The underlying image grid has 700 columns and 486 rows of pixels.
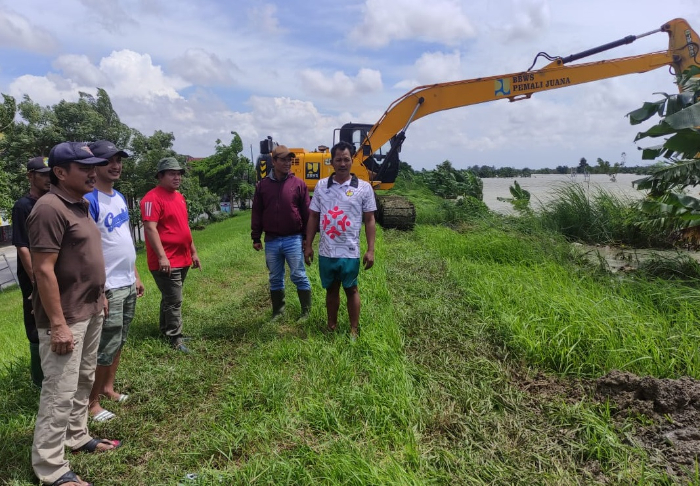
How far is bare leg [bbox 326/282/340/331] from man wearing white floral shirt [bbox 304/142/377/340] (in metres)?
0.05

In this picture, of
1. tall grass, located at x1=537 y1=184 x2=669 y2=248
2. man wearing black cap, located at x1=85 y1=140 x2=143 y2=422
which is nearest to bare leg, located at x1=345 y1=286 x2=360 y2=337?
man wearing black cap, located at x1=85 y1=140 x2=143 y2=422

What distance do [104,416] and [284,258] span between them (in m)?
2.15

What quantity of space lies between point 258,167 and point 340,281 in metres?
12.6

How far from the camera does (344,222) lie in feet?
12.3

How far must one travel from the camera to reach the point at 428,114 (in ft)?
32.8

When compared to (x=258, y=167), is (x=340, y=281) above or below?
below

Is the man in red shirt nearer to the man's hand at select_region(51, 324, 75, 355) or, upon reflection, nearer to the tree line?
the man's hand at select_region(51, 324, 75, 355)

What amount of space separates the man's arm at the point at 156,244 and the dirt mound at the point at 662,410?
330 centimetres

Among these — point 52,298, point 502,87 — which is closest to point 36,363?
point 52,298

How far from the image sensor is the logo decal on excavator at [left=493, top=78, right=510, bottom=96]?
9344 mm

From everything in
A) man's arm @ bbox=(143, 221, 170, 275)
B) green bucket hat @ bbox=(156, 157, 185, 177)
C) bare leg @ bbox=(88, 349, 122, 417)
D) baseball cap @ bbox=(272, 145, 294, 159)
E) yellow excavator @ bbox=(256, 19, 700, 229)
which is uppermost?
yellow excavator @ bbox=(256, 19, 700, 229)

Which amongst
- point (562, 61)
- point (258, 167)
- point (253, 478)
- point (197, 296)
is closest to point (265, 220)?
point (197, 296)

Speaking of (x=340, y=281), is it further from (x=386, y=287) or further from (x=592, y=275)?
(x=592, y=275)

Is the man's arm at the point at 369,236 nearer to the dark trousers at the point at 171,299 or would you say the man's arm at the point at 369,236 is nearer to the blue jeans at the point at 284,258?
the blue jeans at the point at 284,258
